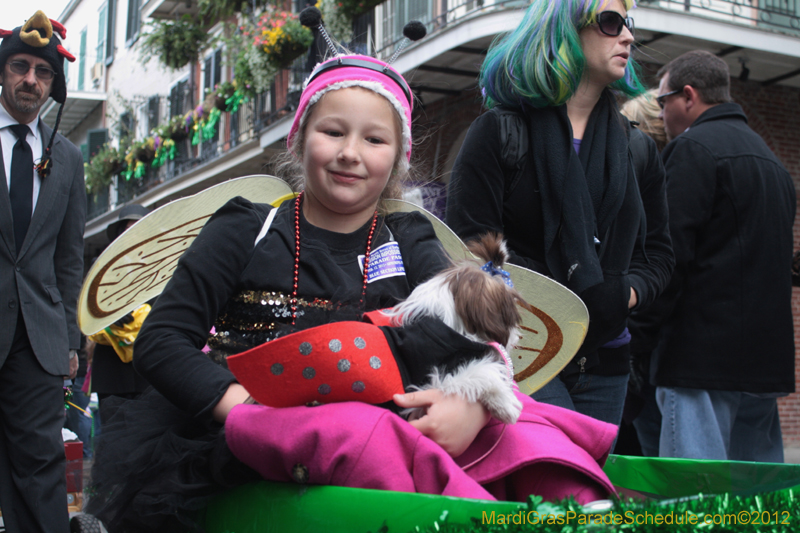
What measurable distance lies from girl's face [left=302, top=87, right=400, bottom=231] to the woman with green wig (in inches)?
21.8

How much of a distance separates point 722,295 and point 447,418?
7.50 ft

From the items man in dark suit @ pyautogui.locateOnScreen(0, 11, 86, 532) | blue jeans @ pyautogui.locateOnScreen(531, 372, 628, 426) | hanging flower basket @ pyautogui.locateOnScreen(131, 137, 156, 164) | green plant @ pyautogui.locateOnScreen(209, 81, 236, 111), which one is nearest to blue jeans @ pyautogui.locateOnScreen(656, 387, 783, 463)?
blue jeans @ pyautogui.locateOnScreen(531, 372, 628, 426)

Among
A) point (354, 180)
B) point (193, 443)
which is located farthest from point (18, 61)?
point (193, 443)

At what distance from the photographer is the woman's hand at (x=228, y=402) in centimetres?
147

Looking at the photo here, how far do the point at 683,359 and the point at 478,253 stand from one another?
1.94 metres

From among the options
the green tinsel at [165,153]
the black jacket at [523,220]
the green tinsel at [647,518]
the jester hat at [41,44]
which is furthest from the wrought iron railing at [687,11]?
the green tinsel at [165,153]

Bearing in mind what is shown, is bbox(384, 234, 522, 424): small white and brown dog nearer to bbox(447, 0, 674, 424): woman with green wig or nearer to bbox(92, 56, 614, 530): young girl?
bbox(92, 56, 614, 530): young girl

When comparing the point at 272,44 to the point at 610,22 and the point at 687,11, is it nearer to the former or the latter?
the point at 687,11

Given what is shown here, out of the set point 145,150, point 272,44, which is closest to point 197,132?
point 145,150

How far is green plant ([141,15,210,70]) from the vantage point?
17281 millimetres

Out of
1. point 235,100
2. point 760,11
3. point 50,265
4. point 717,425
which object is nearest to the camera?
point 717,425

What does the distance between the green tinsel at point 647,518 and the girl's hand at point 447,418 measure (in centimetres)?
28

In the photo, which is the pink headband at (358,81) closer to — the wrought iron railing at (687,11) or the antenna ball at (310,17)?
the antenna ball at (310,17)

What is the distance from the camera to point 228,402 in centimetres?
147
